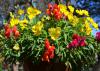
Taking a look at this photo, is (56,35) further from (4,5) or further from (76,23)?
(4,5)

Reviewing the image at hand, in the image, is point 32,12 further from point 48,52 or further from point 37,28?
point 48,52

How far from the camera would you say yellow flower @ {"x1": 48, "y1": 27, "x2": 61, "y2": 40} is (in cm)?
Result: 354

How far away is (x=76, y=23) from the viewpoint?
12.4ft

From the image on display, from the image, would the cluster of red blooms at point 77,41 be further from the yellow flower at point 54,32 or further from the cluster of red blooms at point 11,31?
the cluster of red blooms at point 11,31

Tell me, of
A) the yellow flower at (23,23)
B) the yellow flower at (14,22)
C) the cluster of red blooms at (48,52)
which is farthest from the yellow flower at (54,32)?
the yellow flower at (14,22)

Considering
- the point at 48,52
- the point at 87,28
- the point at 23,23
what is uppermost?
the point at 23,23

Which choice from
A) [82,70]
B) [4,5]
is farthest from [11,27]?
[4,5]

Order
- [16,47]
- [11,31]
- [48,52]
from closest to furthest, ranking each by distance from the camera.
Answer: [48,52], [16,47], [11,31]

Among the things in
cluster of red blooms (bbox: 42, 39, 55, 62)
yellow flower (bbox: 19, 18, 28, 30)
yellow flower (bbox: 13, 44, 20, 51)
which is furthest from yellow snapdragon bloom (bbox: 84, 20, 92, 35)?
yellow flower (bbox: 13, 44, 20, 51)

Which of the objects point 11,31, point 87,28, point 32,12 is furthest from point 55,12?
point 11,31

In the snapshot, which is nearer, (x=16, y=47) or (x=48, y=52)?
(x=48, y=52)

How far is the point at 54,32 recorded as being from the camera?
139 inches

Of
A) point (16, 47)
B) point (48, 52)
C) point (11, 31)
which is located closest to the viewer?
point (48, 52)

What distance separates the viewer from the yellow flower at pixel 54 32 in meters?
3.54
